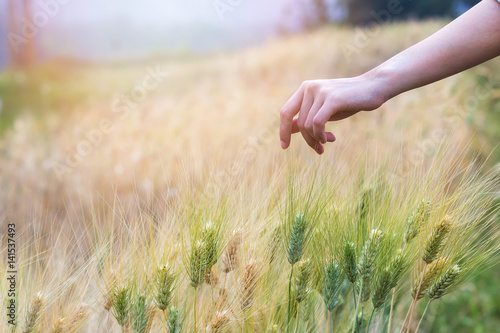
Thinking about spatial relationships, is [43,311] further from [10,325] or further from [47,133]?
[47,133]

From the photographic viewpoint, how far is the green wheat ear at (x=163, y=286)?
18.9 inches

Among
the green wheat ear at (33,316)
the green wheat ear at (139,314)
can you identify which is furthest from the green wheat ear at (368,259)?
the green wheat ear at (33,316)

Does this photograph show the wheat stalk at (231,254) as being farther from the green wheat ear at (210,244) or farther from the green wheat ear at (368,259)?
the green wheat ear at (368,259)

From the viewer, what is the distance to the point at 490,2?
1.67 feet

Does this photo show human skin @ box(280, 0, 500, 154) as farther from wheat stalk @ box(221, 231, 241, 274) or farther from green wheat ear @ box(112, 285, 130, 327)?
green wheat ear @ box(112, 285, 130, 327)

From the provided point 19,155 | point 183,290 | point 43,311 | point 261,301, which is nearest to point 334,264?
point 261,301

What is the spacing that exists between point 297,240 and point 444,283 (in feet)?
0.60

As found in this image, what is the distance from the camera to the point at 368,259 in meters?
0.49

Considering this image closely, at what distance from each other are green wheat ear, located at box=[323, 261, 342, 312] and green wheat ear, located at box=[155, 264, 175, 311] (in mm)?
182

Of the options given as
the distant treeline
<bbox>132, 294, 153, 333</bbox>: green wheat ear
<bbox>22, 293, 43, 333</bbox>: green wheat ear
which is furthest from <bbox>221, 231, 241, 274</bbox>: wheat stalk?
the distant treeline

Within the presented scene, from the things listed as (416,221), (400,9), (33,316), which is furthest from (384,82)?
(400,9)

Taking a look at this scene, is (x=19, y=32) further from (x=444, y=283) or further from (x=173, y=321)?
(x=444, y=283)

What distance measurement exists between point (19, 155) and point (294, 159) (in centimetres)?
165

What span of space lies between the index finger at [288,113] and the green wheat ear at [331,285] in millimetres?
163
